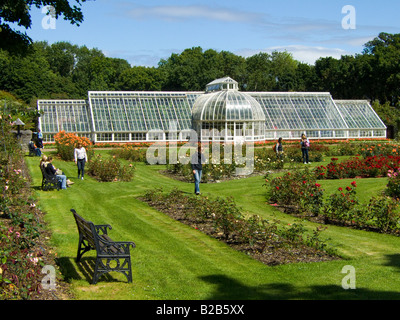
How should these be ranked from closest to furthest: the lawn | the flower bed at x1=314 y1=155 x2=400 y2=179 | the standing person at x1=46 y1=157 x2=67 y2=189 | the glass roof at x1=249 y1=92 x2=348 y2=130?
1. the lawn
2. the standing person at x1=46 y1=157 x2=67 y2=189
3. the flower bed at x1=314 y1=155 x2=400 y2=179
4. the glass roof at x1=249 y1=92 x2=348 y2=130

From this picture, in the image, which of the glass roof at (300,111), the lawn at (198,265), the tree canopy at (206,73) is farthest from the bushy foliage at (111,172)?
the tree canopy at (206,73)

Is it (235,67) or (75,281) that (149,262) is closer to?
(75,281)

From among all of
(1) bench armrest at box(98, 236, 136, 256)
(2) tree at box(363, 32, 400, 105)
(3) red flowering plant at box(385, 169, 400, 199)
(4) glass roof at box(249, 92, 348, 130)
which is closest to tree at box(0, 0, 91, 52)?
(1) bench armrest at box(98, 236, 136, 256)

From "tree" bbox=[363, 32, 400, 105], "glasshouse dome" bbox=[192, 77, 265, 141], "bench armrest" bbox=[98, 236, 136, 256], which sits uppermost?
"tree" bbox=[363, 32, 400, 105]

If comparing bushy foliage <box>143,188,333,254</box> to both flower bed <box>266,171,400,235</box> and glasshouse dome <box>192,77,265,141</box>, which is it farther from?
glasshouse dome <box>192,77,265,141</box>

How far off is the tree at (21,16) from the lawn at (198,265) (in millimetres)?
4397

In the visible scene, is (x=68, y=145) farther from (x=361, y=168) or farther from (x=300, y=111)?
(x=300, y=111)

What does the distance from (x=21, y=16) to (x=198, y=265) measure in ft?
25.2

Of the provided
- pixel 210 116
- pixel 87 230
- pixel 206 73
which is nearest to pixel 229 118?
pixel 210 116

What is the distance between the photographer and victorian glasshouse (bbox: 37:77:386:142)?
1439 inches

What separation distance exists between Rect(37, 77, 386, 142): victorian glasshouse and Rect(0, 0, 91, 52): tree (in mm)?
25294

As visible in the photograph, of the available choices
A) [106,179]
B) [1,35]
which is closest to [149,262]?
[1,35]

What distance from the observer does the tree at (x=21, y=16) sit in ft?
35.3

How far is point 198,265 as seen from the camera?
784 centimetres
